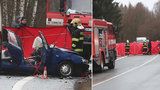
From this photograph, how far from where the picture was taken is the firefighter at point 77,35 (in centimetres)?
662

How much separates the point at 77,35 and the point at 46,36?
0.47m

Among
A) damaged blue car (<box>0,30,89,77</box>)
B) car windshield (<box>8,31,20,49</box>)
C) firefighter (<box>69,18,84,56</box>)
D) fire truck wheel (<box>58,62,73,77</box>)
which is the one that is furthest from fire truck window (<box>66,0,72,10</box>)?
fire truck wheel (<box>58,62,73,77</box>)

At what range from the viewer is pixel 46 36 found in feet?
22.1

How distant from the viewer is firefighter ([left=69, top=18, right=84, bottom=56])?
662cm

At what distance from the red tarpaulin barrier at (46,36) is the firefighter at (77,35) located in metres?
0.08

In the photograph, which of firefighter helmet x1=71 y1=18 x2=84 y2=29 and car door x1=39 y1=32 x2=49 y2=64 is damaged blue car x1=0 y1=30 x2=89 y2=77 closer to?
car door x1=39 y1=32 x2=49 y2=64

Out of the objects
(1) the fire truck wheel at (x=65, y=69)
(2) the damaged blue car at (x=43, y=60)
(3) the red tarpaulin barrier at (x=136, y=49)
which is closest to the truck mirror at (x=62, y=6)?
(2) the damaged blue car at (x=43, y=60)

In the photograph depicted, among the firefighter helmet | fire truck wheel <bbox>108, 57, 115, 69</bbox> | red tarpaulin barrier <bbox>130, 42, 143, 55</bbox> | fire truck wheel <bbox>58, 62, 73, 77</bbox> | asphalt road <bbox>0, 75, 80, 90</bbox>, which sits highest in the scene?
the firefighter helmet

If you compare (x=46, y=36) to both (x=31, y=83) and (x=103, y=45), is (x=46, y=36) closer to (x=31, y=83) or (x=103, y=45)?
(x=31, y=83)

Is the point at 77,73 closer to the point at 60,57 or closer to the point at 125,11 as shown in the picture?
the point at 60,57

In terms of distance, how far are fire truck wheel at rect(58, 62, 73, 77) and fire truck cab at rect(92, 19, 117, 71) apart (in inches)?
163

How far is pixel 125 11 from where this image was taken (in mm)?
8484

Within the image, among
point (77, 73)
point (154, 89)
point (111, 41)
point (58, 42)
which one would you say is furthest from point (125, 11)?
point (111, 41)

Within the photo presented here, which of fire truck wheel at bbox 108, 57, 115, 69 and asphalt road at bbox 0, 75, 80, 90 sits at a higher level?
asphalt road at bbox 0, 75, 80, 90
